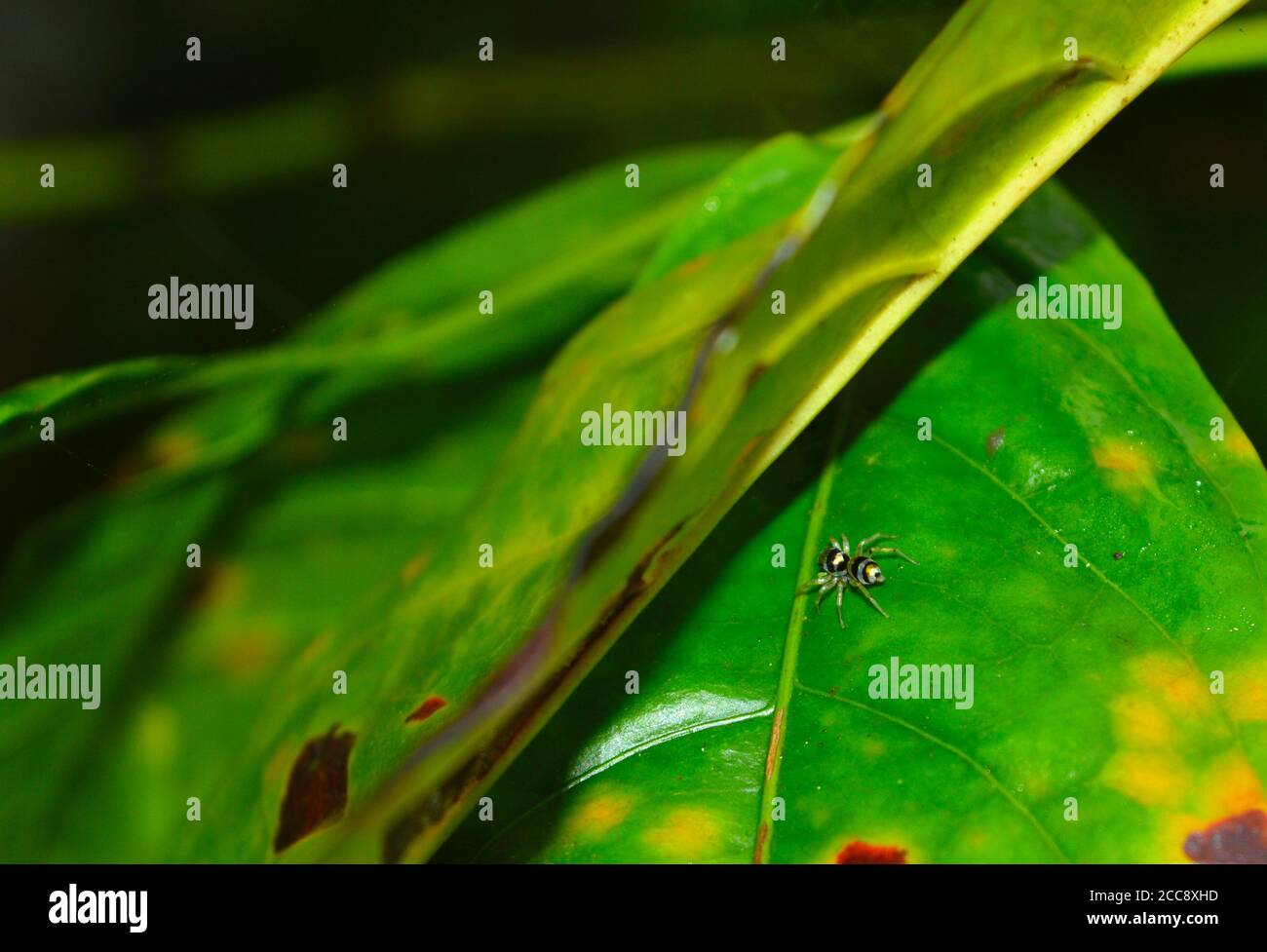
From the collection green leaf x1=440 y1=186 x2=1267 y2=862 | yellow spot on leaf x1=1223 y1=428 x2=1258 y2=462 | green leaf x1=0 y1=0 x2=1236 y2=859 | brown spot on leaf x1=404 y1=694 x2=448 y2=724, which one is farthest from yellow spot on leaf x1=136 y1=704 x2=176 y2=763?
yellow spot on leaf x1=1223 y1=428 x2=1258 y2=462

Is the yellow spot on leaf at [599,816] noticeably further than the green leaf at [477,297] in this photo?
No

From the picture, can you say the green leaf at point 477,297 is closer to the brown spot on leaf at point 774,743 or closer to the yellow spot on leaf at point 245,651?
the yellow spot on leaf at point 245,651

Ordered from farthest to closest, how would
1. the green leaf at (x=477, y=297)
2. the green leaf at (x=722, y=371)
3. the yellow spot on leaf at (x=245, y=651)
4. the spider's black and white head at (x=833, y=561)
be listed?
the yellow spot on leaf at (x=245, y=651)
the green leaf at (x=477, y=297)
the spider's black and white head at (x=833, y=561)
the green leaf at (x=722, y=371)

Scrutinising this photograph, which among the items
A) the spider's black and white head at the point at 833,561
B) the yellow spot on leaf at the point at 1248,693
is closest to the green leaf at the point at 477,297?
the spider's black and white head at the point at 833,561

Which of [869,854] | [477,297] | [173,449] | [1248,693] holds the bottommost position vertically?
[869,854]

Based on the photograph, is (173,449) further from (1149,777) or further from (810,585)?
(1149,777)

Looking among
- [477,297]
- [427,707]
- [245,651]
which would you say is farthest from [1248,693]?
[245,651]

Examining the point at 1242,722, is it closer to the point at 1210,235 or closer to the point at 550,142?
the point at 1210,235

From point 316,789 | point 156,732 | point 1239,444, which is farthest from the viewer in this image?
point 156,732
